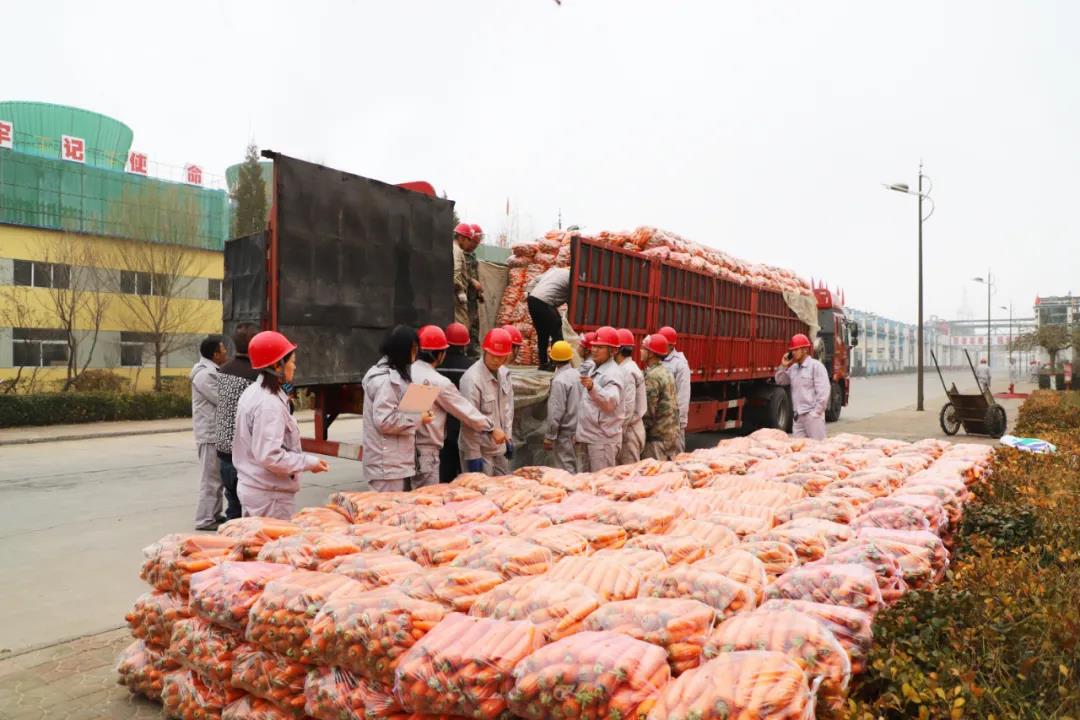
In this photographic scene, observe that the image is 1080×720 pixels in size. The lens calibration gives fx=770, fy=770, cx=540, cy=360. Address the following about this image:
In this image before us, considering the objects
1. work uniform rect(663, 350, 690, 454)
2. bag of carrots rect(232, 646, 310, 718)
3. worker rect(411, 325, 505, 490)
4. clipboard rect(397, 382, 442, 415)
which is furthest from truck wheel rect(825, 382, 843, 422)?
Answer: bag of carrots rect(232, 646, 310, 718)

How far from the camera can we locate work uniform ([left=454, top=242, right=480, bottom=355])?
7.84 meters

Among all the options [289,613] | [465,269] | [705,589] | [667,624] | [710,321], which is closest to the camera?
[667,624]

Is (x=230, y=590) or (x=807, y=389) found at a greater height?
(x=807, y=389)

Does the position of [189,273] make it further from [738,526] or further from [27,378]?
[738,526]

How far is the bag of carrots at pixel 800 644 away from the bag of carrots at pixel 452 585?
0.84 metres

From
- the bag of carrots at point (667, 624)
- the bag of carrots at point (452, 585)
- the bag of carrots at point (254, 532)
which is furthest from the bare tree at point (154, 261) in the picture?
the bag of carrots at point (667, 624)

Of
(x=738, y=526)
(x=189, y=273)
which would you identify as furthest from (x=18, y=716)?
(x=189, y=273)

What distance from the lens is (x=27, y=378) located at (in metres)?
21.4

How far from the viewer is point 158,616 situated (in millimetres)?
3324

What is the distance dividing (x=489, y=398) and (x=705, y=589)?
11.4 feet

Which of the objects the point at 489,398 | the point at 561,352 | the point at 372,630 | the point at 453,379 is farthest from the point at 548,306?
the point at 372,630

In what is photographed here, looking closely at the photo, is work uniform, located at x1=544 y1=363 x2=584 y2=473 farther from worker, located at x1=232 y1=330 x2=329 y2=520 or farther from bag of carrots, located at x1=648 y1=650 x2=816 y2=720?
bag of carrots, located at x1=648 y1=650 x2=816 y2=720

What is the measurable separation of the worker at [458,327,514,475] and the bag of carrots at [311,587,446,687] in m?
3.07

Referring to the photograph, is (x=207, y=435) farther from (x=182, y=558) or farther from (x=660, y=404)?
(x=660, y=404)
